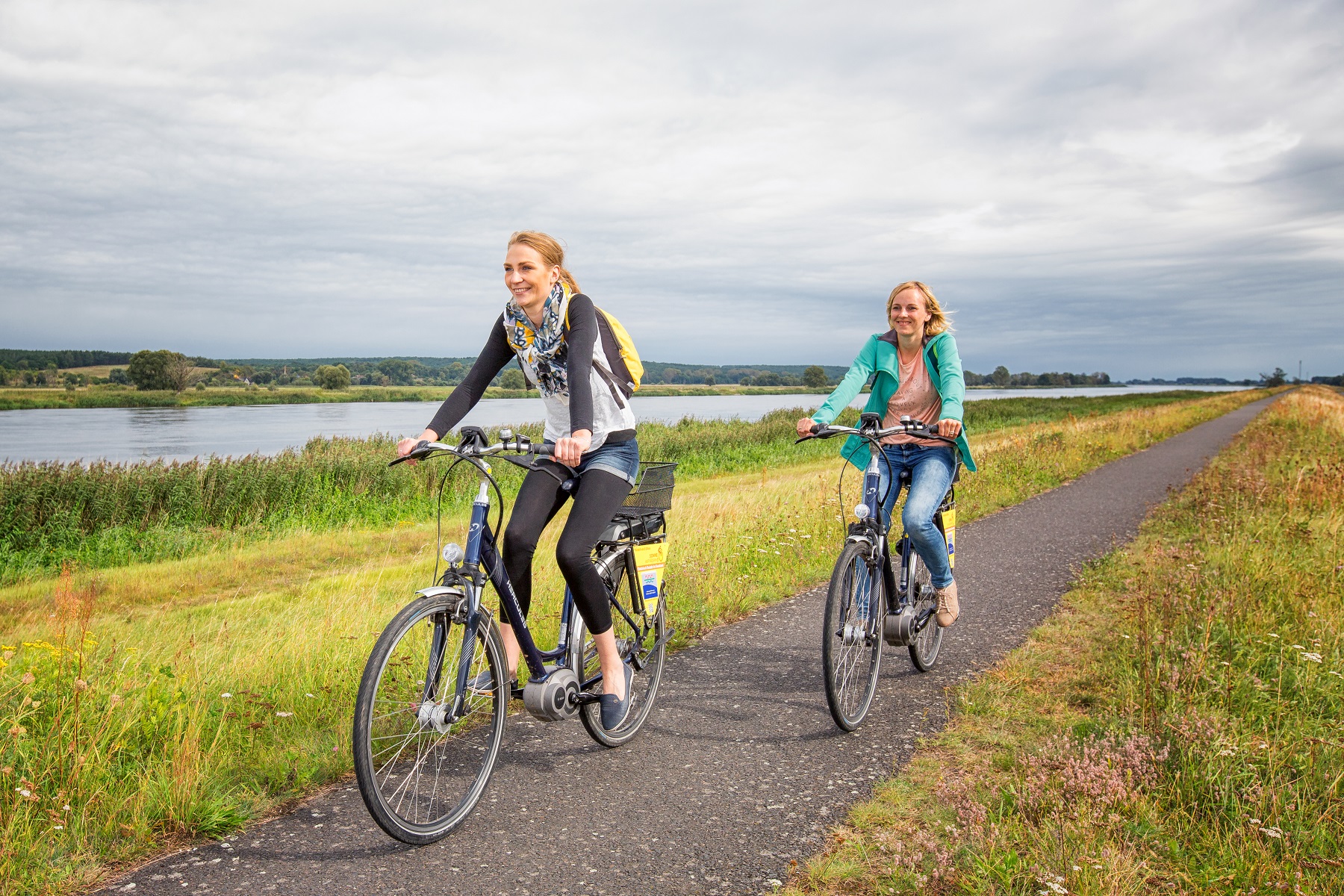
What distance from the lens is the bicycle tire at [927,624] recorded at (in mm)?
4965

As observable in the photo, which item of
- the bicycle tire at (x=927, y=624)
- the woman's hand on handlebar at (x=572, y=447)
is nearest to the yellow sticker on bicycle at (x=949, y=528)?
the bicycle tire at (x=927, y=624)

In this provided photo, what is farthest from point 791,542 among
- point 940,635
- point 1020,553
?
point 940,635

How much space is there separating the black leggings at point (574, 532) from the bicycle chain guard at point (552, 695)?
0.24 meters

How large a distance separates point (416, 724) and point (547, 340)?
1.62m

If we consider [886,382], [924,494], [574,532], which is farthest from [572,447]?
[886,382]

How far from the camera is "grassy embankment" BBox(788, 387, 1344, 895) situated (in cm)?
264

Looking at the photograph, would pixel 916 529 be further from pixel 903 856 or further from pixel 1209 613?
pixel 903 856

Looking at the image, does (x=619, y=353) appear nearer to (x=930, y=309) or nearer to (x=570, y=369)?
(x=570, y=369)

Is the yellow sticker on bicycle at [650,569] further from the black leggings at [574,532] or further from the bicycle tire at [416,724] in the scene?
the bicycle tire at [416,724]

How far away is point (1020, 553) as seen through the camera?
8.66m

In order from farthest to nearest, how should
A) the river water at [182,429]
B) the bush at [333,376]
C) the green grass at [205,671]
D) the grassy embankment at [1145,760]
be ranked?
the bush at [333,376], the river water at [182,429], the green grass at [205,671], the grassy embankment at [1145,760]

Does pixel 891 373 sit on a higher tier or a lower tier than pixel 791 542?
higher

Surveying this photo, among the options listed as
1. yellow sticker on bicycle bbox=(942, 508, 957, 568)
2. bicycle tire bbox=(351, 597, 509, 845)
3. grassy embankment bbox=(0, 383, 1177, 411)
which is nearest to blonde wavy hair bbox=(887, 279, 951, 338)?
yellow sticker on bicycle bbox=(942, 508, 957, 568)

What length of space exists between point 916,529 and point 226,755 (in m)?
3.52
